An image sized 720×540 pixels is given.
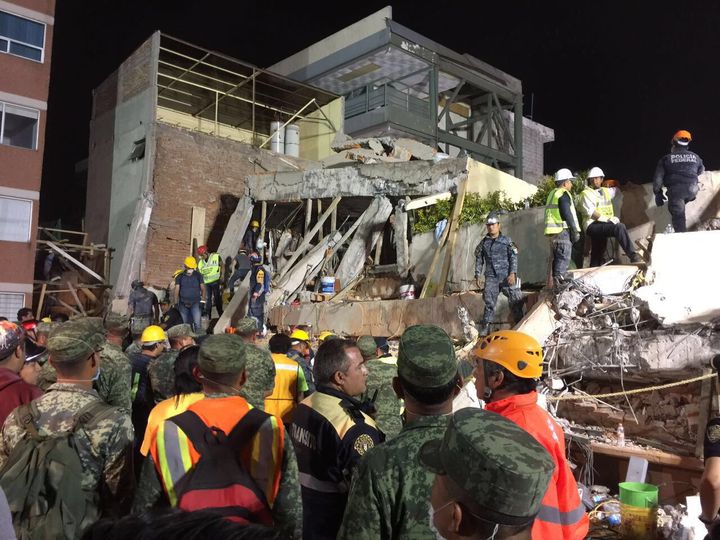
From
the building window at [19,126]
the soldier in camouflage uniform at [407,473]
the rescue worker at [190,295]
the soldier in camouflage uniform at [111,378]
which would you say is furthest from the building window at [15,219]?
the soldier in camouflage uniform at [407,473]

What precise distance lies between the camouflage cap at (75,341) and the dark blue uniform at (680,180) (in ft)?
27.2

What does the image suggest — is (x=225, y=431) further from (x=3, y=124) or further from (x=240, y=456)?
(x=3, y=124)

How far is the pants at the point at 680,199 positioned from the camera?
8.52 metres

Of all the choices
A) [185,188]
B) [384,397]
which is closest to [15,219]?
[185,188]

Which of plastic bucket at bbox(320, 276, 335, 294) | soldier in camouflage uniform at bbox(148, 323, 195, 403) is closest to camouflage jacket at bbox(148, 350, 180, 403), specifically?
soldier in camouflage uniform at bbox(148, 323, 195, 403)

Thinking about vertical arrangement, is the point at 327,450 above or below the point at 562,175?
below

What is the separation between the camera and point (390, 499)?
6.07ft

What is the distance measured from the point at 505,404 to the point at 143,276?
55.6ft

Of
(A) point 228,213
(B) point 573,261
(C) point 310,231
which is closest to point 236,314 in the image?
(C) point 310,231

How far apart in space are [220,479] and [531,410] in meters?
1.39

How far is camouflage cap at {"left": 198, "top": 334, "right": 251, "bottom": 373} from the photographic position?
2633mm

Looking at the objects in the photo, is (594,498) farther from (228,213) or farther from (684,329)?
(228,213)

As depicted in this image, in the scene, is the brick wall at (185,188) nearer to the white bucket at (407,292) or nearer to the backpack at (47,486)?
the white bucket at (407,292)

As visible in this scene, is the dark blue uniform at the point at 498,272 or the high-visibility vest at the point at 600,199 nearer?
the high-visibility vest at the point at 600,199
